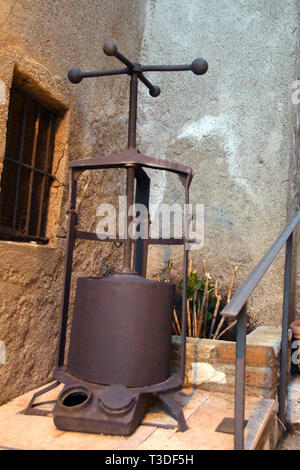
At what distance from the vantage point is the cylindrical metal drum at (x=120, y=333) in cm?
149

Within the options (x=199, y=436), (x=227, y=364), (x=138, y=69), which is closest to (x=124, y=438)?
(x=199, y=436)

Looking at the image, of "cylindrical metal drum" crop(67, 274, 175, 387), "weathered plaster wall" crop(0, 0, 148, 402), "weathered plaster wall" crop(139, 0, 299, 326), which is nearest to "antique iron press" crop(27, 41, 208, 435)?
"cylindrical metal drum" crop(67, 274, 175, 387)

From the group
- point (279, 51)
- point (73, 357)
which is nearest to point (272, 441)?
point (73, 357)

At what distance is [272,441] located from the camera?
65.5 inches

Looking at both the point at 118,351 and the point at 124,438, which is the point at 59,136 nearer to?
the point at 118,351

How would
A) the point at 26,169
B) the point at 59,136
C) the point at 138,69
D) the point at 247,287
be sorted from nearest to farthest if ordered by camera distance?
1. the point at 247,287
2. the point at 138,69
3. the point at 26,169
4. the point at 59,136

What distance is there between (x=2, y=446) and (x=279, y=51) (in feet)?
9.23

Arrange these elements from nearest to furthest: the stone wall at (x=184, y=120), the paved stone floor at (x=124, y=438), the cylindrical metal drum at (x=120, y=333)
A: the paved stone floor at (x=124, y=438) → the cylindrical metal drum at (x=120, y=333) → the stone wall at (x=184, y=120)

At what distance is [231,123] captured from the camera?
284cm

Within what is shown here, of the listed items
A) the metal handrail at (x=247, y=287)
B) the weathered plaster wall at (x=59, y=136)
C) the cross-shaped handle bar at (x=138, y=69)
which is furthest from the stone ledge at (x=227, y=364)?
the cross-shaped handle bar at (x=138, y=69)

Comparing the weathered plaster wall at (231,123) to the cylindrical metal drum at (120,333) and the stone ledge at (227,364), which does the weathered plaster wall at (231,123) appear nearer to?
the stone ledge at (227,364)

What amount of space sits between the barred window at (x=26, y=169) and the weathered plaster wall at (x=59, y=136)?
0.06 metres

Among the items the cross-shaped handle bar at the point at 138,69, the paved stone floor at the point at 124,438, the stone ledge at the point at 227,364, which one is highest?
the cross-shaped handle bar at the point at 138,69

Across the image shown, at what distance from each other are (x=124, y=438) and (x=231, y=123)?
86.7 inches
